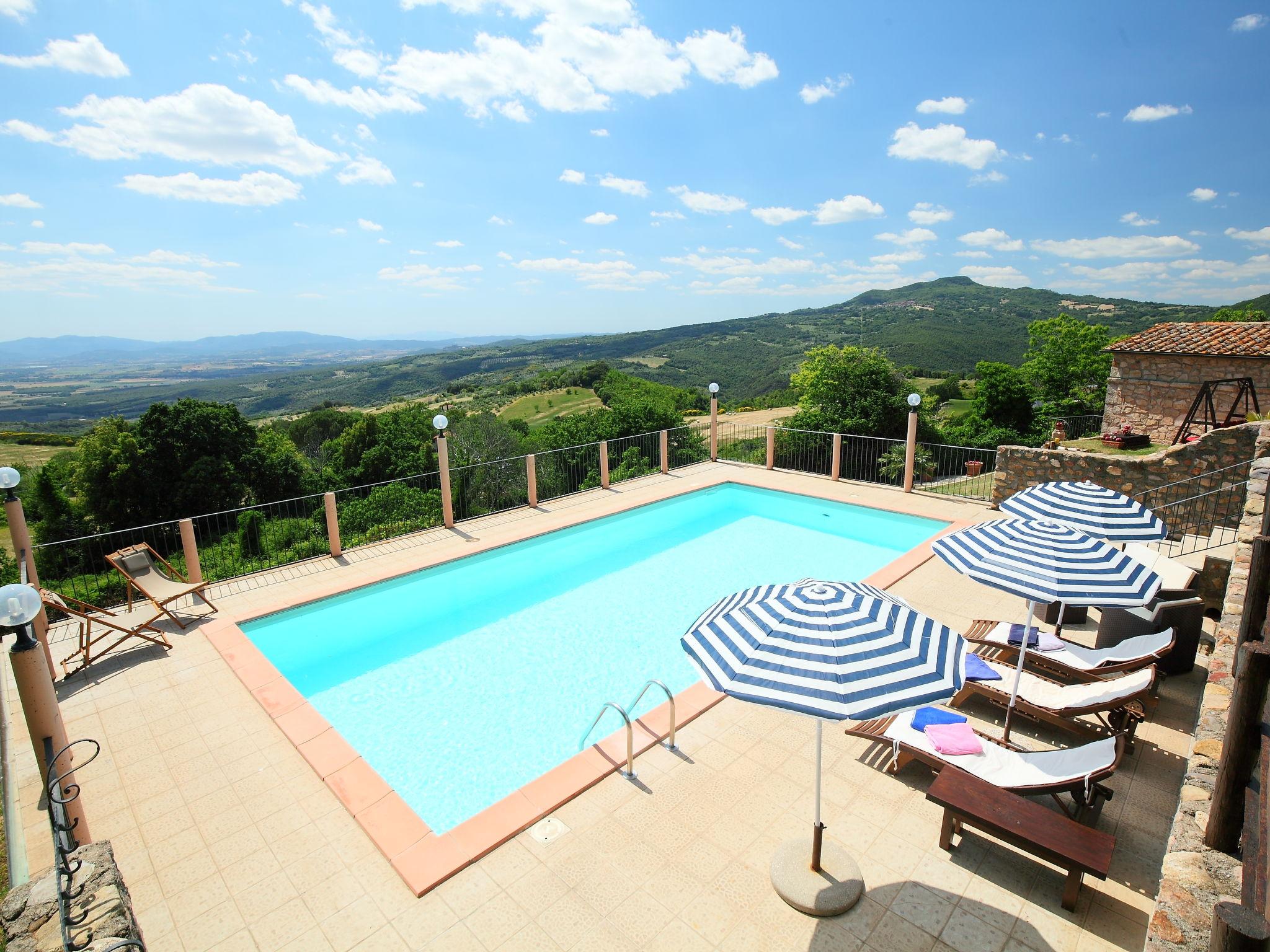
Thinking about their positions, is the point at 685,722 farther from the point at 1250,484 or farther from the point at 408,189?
the point at 408,189

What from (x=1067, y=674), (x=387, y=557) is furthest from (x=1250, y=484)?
(x=387, y=557)

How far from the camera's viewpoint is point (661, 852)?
3.79 metres

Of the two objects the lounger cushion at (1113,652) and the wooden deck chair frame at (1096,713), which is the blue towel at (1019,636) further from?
the wooden deck chair frame at (1096,713)

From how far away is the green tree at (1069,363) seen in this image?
105ft

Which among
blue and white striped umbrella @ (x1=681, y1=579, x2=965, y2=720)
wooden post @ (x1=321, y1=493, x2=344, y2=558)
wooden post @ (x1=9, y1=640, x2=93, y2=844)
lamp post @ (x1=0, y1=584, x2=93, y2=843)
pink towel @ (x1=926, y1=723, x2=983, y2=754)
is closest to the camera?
blue and white striped umbrella @ (x1=681, y1=579, x2=965, y2=720)

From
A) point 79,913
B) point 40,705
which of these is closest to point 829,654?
point 79,913

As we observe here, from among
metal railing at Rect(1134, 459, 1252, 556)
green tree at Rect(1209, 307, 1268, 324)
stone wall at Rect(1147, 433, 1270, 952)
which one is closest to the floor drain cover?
stone wall at Rect(1147, 433, 1270, 952)

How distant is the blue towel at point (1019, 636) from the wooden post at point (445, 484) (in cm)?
830

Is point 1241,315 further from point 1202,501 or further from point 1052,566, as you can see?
point 1052,566

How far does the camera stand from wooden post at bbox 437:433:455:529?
10438 millimetres

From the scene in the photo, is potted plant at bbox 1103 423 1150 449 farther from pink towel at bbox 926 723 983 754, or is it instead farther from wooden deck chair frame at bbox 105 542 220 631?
wooden deck chair frame at bbox 105 542 220 631

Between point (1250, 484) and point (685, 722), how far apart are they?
6.94m

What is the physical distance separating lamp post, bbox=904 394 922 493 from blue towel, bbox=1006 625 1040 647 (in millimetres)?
5861

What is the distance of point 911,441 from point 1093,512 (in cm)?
699
